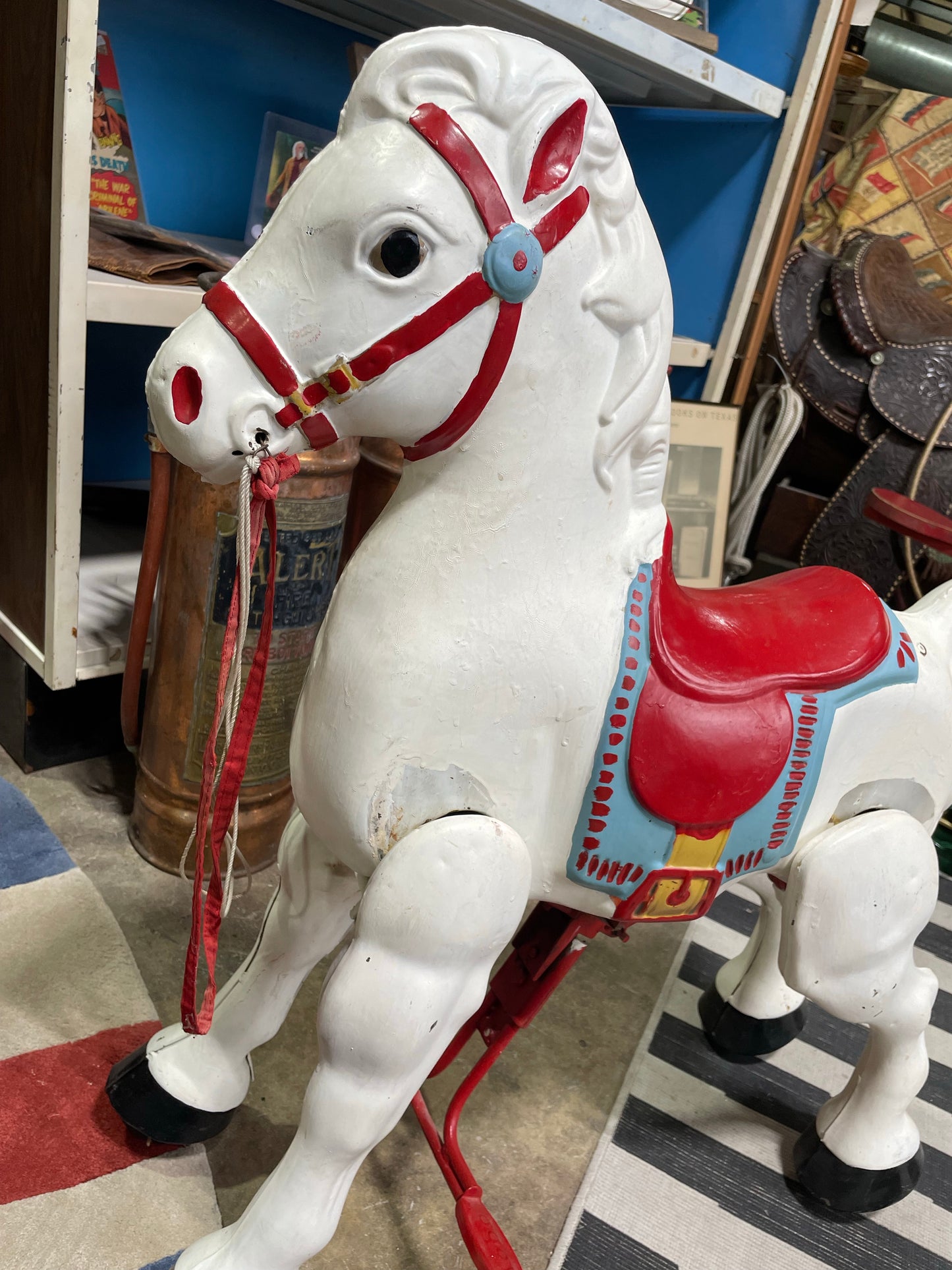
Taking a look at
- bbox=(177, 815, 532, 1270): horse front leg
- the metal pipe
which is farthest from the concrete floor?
the metal pipe

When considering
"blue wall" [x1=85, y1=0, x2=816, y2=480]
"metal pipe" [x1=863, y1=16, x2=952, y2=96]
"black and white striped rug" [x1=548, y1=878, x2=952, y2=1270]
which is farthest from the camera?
"metal pipe" [x1=863, y1=16, x2=952, y2=96]

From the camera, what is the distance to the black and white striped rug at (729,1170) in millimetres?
863

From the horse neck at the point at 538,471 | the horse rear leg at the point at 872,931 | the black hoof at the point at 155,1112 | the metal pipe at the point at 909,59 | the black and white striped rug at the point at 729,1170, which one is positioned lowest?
the black and white striped rug at the point at 729,1170

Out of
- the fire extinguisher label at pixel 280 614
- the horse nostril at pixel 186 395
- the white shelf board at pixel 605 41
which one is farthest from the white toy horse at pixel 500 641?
the white shelf board at pixel 605 41

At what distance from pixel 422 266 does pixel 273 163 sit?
1082 mm

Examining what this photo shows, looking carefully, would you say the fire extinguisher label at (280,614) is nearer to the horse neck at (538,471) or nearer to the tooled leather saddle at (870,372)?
the horse neck at (538,471)

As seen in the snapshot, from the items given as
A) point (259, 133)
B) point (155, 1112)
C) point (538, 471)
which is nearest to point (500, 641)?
point (538, 471)

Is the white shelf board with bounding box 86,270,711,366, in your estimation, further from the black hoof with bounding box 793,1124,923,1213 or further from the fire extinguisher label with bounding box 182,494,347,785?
the black hoof with bounding box 793,1124,923,1213

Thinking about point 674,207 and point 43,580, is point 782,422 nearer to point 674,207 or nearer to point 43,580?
point 674,207

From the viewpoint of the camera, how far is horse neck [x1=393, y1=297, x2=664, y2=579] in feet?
1.85

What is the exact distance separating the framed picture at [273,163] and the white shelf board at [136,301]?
0.41m

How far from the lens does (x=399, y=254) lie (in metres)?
0.52

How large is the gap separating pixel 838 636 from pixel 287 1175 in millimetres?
541

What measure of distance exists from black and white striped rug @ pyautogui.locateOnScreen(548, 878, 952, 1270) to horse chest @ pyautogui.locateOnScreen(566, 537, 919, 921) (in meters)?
0.35
